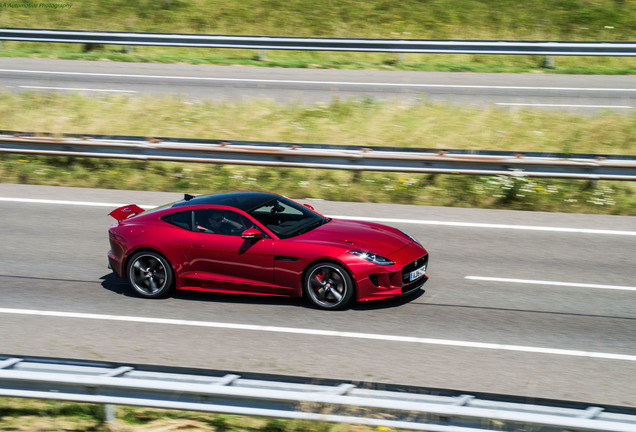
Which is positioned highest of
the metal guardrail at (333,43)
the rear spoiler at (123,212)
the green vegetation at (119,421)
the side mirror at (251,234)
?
the metal guardrail at (333,43)

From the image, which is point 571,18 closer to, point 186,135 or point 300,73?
point 300,73

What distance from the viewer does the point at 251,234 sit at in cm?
938

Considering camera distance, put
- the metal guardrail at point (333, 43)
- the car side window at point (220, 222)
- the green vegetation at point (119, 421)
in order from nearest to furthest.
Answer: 1. the green vegetation at point (119, 421)
2. the car side window at point (220, 222)
3. the metal guardrail at point (333, 43)

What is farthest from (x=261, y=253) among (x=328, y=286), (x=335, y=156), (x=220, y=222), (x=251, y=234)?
(x=335, y=156)

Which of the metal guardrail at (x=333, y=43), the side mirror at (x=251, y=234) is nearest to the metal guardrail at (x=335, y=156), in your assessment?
the side mirror at (x=251, y=234)

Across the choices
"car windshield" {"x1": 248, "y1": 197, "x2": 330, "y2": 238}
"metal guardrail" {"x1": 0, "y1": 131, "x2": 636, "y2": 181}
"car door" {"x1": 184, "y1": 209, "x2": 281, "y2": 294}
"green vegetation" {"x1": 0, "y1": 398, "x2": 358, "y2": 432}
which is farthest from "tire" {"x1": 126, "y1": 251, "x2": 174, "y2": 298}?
"metal guardrail" {"x1": 0, "y1": 131, "x2": 636, "y2": 181}

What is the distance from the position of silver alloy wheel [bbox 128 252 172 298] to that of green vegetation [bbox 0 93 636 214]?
529 centimetres

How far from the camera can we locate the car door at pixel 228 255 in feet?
30.9

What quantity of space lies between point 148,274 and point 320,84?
1219 cm

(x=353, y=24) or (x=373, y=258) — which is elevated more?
(x=353, y=24)

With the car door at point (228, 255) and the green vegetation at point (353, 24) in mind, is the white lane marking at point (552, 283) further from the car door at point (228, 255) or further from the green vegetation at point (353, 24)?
the green vegetation at point (353, 24)

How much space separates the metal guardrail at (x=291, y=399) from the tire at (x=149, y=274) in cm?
368

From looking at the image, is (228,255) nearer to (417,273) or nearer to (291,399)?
(417,273)

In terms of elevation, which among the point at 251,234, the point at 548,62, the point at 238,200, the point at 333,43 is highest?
the point at 333,43
